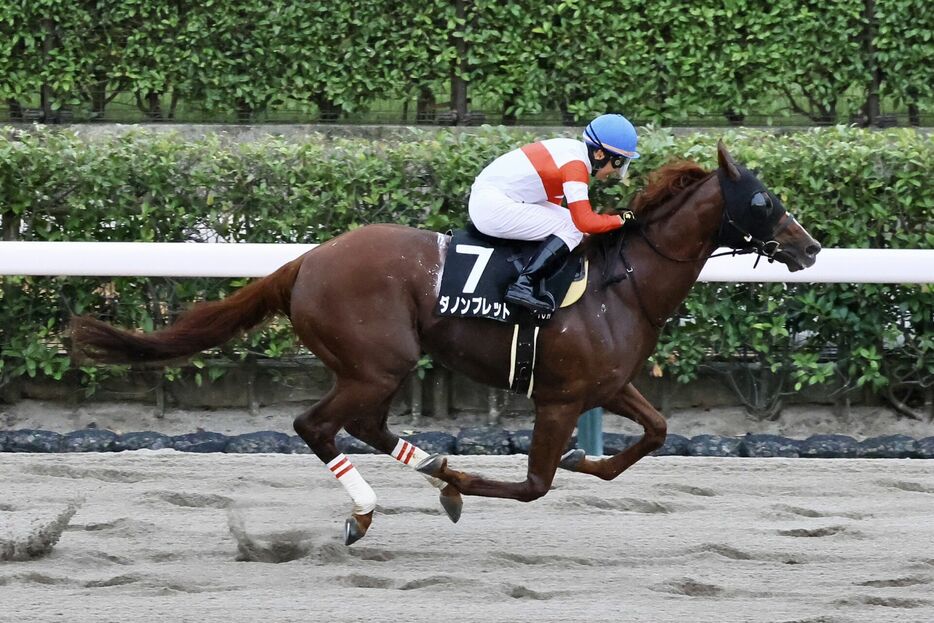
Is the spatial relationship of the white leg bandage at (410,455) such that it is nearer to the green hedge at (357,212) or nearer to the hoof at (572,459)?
the hoof at (572,459)

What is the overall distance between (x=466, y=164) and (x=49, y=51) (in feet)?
13.1

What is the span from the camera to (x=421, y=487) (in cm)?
538

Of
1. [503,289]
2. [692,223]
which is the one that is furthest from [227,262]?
[692,223]

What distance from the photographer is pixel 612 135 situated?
14.6 ft

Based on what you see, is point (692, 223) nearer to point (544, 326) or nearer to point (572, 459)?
point (544, 326)

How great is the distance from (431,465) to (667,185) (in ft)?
4.44

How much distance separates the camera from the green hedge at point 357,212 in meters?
6.46

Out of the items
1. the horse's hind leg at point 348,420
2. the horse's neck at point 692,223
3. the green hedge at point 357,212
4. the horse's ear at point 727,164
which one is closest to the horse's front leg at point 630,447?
the horse's neck at point 692,223

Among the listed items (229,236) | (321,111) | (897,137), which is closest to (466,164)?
(229,236)

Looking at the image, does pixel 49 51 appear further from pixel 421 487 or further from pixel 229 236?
pixel 421 487

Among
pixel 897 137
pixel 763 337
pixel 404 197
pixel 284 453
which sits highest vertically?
pixel 897 137

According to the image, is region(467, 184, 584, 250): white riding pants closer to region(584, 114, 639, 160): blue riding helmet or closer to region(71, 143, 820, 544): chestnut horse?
region(71, 143, 820, 544): chestnut horse

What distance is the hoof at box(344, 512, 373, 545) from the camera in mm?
4453


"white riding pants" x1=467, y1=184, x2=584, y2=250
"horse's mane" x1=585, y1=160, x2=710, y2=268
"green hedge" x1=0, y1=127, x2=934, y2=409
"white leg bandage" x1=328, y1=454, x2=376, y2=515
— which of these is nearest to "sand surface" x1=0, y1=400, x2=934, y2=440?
"green hedge" x1=0, y1=127, x2=934, y2=409
